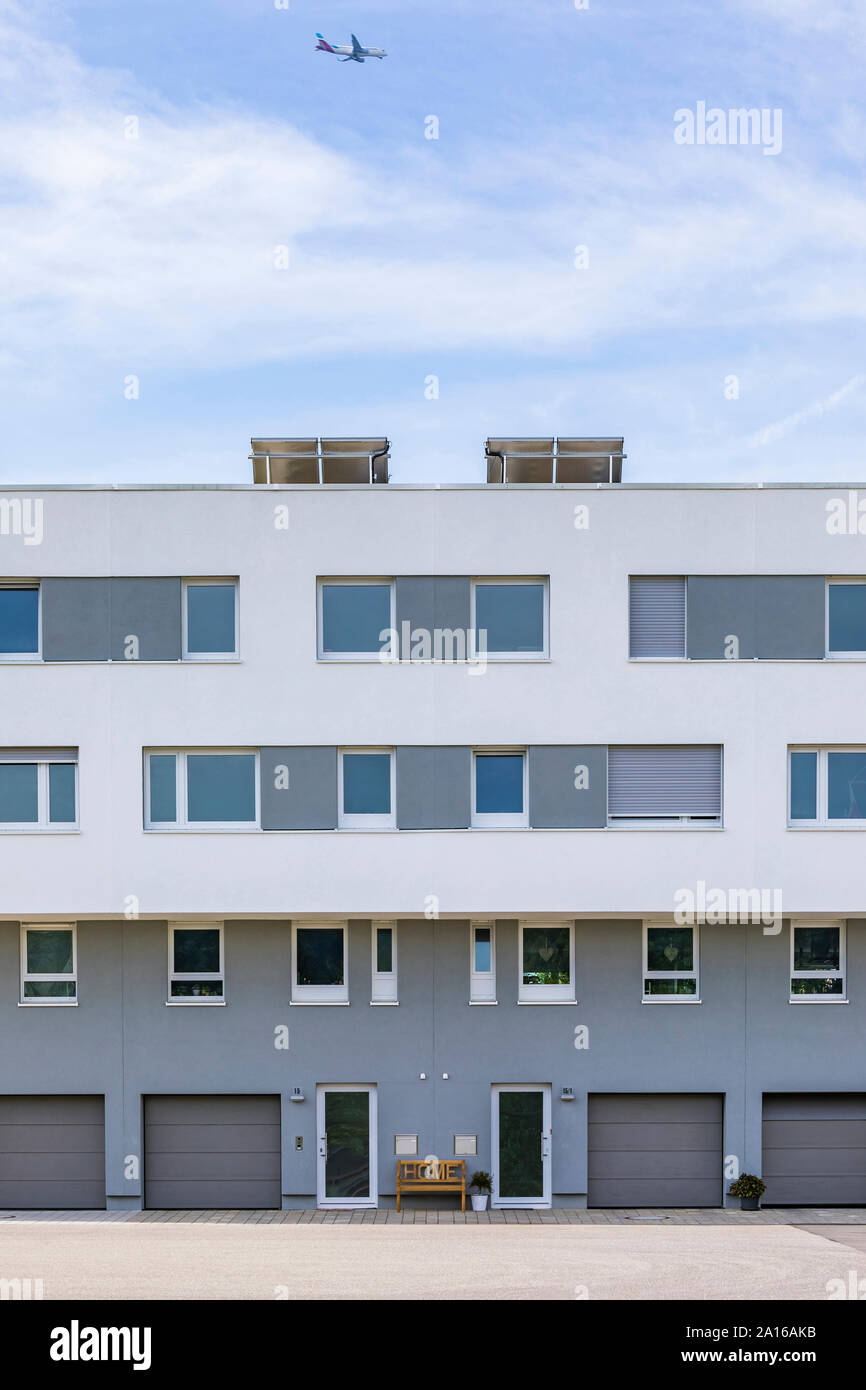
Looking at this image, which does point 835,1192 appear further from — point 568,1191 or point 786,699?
point 786,699

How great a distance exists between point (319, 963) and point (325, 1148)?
271 cm

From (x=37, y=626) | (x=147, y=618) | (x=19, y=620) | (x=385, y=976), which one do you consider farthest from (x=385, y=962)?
(x=19, y=620)

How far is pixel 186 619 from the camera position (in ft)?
50.1

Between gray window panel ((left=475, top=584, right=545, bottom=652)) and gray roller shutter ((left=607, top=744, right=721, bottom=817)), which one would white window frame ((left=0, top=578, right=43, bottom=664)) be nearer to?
gray window panel ((left=475, top=584, right=545, bottom=652))

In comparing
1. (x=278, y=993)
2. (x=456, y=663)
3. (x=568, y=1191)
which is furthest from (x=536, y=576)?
(x=568, y=1191)

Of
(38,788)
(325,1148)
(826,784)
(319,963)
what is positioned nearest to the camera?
(38,788)

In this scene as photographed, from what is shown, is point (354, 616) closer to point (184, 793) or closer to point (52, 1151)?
point (184, 793)

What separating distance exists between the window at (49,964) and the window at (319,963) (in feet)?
10.7

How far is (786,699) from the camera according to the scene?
15.0 meters

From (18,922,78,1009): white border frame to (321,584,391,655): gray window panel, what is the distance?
5.75 m

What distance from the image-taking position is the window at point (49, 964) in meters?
Result: 15.7

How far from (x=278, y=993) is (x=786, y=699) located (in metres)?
8.50

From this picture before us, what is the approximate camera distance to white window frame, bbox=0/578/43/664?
595 inches

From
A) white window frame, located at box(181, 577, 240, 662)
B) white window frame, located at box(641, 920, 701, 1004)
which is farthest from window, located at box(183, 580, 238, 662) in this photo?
white window frame, located at box(641, 920, 701, 1004)
